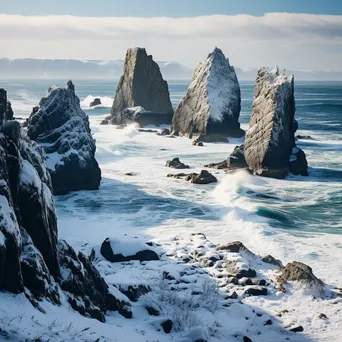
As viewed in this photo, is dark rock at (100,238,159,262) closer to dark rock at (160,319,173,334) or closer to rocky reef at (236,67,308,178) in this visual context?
dark rock at (160,319,173,334)

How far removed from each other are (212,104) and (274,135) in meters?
22.4

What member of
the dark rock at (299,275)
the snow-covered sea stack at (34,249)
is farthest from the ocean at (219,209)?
the snow-covered sea stack at (34,249)

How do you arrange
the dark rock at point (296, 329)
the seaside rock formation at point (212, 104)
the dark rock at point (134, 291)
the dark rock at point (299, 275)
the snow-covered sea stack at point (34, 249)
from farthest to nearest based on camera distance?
the seaside rock formation at point (212, 104) < the dark rock at point (299, 275) < the dark rock at point (134, 291) < the dark rock at point (296, 329) < the snow-covered sea stack at point (34, 249)

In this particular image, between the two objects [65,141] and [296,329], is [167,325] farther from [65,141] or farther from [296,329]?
[65,141]

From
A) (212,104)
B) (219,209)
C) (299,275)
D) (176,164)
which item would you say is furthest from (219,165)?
(299,275)

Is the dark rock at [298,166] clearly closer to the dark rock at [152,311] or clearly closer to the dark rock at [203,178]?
the dark rock at [203,178]

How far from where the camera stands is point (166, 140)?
209 ft

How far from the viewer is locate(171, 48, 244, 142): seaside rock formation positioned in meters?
63.3

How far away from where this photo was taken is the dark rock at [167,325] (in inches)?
555

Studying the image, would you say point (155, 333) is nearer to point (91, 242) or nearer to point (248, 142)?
point (91, 242)

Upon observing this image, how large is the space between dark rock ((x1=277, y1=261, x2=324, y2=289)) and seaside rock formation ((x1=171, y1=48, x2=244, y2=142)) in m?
42.7

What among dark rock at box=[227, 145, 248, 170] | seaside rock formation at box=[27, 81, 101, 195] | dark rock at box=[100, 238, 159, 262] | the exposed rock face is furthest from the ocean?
the exposed rock face

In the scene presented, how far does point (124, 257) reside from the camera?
2109 cm

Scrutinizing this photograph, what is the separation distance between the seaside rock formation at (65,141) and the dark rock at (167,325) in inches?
898
